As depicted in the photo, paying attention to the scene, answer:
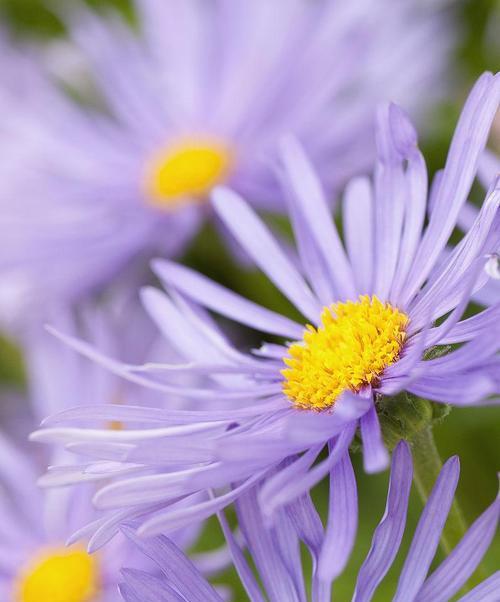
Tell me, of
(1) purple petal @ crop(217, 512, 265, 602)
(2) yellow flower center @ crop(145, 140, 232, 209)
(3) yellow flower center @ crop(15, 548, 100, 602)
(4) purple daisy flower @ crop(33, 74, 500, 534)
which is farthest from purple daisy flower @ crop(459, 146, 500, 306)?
(2) yellow flower center @ crop(145, 140, 232, 209)

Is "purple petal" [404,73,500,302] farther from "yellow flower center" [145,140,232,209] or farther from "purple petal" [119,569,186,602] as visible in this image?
"yellow flower center" [145,140,232,209]

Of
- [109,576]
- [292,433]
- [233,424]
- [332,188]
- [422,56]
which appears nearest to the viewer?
[292,433]

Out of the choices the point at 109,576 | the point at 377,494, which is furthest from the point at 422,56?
the point at 109,576

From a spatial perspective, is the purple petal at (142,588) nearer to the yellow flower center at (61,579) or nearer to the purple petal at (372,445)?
the purple petal at (372,445)

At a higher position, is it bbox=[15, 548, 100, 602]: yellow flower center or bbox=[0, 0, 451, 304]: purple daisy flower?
bbox=[0, 0, 451, 304]: purple daisy flower

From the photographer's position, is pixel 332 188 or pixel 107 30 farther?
pixel 107 30

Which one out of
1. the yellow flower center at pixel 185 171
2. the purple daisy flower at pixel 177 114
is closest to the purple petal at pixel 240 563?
the purple daisy flower at pixel 177 114

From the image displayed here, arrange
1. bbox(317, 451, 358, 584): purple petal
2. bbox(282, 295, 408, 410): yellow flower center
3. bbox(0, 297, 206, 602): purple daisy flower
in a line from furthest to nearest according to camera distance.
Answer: bbox(0, 297, 206, 602): purple daisy flower → bbox(282, 295, 408, 410): yellow flower center → bbox(317, 451, 358, 584): purple petal

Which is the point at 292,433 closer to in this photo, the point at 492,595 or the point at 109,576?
the point at 492,595
